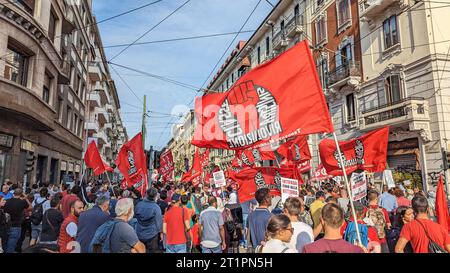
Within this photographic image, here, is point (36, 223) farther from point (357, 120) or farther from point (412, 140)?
point (357, 120)

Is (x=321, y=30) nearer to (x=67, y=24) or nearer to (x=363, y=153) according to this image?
(x=67, y=24)

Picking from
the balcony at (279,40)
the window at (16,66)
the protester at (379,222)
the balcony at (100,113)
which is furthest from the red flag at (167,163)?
the balcony at (100,113)

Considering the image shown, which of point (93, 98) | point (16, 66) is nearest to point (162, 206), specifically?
point (16, 66)

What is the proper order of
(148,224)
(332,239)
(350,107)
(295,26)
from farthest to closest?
(295,26) → (350,107) → (148,224) → (332,239)

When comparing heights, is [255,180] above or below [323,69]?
below

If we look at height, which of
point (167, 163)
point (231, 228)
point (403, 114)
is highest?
point (403, 114)

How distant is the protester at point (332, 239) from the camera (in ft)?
8.42

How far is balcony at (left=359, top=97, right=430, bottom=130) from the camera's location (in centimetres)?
1461

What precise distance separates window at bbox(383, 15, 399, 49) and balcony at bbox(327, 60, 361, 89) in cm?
227

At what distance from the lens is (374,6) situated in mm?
17109

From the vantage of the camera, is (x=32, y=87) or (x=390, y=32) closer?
(x=32, y=87)

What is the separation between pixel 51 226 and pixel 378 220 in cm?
546

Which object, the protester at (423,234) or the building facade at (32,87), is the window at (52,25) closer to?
the building facade at (32,87)

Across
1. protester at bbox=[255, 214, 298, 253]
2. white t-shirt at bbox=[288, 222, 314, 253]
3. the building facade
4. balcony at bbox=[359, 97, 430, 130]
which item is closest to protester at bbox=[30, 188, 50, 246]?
white t-shirt at bbox=[288, 222, 314, 253]
